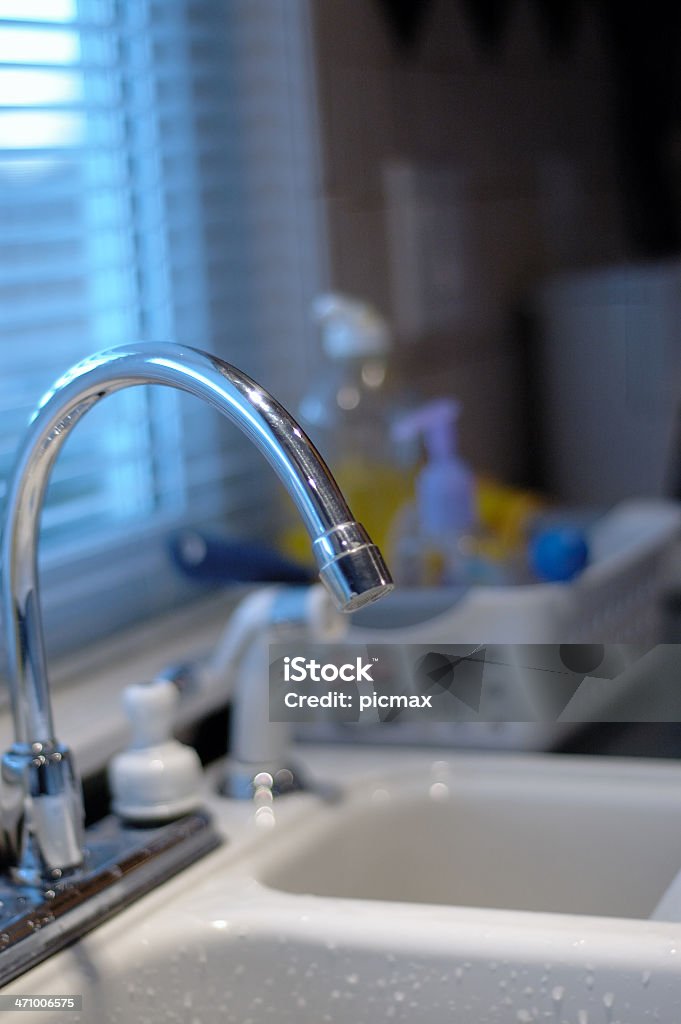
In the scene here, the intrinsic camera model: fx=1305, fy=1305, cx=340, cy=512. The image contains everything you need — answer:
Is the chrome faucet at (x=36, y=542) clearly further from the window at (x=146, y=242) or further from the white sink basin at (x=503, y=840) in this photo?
the window at (x=146, y=242)

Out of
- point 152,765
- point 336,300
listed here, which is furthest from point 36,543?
point 336,300

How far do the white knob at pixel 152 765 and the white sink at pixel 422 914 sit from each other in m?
0.04

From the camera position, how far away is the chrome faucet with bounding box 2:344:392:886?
508 millimetres

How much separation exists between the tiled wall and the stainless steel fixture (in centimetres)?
69

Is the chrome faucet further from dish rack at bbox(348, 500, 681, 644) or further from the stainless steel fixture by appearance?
dish rack at bbox(348, 500, 681, 644)

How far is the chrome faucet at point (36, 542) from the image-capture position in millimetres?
508

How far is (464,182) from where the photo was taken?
1.51 m

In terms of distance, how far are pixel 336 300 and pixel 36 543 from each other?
0.52 meters

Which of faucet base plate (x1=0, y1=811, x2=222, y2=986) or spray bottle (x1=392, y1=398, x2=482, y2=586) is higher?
spray bottle (x1=392, y1=398, x2=482, y2=586)

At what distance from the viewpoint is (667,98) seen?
1.95 m

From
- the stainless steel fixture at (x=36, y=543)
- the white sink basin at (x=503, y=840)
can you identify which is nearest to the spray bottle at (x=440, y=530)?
the white sink basin at (x=503, y=840)

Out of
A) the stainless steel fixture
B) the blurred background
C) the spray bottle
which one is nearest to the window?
the blurred background

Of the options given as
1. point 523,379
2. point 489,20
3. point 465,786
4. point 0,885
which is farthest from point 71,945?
point 489,20

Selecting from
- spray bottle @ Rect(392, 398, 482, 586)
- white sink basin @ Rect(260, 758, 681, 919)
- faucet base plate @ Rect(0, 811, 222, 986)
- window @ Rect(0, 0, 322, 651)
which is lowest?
white sink basin @ Rect(260, 758, 681, 919)
